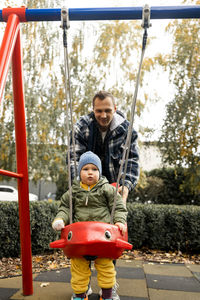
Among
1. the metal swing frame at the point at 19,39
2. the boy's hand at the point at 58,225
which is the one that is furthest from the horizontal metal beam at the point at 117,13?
the boy's hand at the point at 58,225

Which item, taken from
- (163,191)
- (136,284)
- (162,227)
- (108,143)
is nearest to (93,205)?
(108,143)

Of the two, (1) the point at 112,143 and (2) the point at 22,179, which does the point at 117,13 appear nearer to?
(1) the point at 112,143

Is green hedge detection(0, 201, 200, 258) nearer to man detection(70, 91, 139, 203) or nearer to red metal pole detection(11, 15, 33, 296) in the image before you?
red metal pole detection(11, 15, 33, 296)

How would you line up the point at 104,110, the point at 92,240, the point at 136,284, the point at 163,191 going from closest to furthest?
the point at 92,240, the point at 104,110, the point at 136,284, the point at 163,191

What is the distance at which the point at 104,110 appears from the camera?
253 cm

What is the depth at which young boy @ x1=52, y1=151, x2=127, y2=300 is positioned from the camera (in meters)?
2.11

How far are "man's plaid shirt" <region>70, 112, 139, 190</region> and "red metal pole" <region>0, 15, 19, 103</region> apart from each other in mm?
876

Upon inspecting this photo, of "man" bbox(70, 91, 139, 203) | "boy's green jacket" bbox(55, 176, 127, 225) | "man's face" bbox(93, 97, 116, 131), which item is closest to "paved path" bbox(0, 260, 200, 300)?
"boy's green jacket" bbox(55, 176, 127, 225)

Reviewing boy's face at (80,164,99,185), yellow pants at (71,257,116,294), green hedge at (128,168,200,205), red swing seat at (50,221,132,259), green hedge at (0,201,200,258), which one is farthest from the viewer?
green hedge at (128,168,200,205)

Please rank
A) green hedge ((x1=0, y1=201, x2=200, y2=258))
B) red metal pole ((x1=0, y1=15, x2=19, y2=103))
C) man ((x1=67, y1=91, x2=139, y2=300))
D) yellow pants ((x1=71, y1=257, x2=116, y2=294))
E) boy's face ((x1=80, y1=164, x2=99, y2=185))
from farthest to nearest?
1. green hedge ((x1=0, y1=201, x2=200, y2=258))
2. man ((x1=67, y1=91, x2=139, y2=300))
3. boy's face ((x1=80, y1=164, x2=99, y2=185))
4. yellow pants ((x1=71, y1=257, x2=116, y2=294))
5. red metal pole ((x1=0, y1=15, x2=19, y2=103))

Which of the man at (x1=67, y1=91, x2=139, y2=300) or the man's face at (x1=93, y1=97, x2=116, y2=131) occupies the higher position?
the man's face at (x1=93, y1=97, x2=116, y2=131)

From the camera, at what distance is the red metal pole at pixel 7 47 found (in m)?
1.97

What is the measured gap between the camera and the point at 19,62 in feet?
8.19

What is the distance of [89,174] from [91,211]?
256 mm
